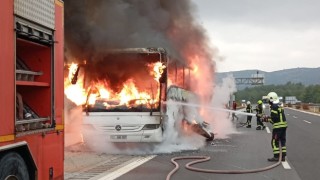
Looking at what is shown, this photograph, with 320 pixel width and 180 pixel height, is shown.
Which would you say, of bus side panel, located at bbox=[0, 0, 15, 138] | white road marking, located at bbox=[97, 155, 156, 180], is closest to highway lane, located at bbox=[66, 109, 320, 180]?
white road marking, located at bbox=[97, 155, 156, 180]

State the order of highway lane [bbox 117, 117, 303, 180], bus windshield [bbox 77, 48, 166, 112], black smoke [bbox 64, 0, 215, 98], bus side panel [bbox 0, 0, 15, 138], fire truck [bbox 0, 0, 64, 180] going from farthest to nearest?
black smoke [bbox 64, 0, 215, 98], bus windshield [bbox 77, 48, 166, 112], highway lane [bbox 117, 117, 303, 180], fire truck [bbox 0, 0, 64, 180], bus side panel [bbox 0, 0, 15, 138]

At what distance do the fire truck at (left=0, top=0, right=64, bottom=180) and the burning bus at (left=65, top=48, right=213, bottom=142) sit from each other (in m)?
5.99

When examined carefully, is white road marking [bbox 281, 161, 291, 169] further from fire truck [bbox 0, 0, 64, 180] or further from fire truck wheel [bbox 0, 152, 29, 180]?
fire truck wheel [bbox 0, 152, 29, 180]

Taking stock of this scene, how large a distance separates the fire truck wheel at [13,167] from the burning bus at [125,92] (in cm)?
683

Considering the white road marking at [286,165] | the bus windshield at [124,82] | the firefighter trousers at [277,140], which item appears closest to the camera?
the white road marking at [286,165]

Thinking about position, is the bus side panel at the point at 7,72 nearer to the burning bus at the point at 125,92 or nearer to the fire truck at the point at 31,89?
the fire truck at the point at 31,89

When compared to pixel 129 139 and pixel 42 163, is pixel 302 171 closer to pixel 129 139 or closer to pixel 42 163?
pixel 129 139

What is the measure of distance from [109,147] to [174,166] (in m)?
2.76

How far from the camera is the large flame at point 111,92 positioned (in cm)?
1205

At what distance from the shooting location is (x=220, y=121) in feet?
71.4

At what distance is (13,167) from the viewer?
4.75 meters

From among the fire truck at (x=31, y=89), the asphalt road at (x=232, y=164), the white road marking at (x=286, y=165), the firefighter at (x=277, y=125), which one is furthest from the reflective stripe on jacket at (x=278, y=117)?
the fire truck at (x=31, y=89)

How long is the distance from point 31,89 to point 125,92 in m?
6.75

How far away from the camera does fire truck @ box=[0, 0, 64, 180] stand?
14.8 ft
